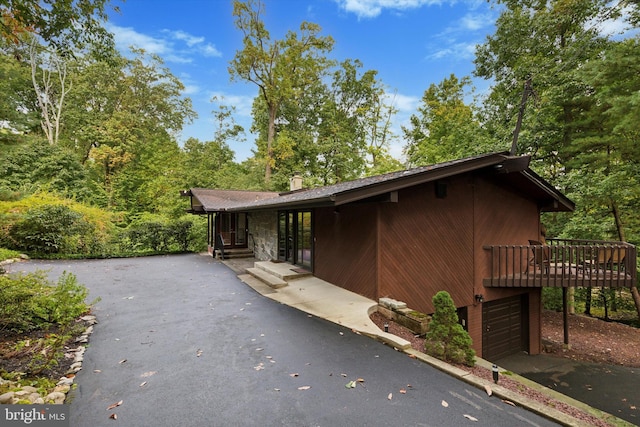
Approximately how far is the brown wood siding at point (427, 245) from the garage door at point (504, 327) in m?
1.07

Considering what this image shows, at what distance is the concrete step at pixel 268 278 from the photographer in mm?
7597

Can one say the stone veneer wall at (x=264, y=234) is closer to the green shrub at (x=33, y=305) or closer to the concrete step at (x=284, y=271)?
the concrete step at (x=284, y=271)

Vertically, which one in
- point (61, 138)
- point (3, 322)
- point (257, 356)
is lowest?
point (257, 356)

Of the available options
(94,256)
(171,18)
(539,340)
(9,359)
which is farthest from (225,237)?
(539,340)

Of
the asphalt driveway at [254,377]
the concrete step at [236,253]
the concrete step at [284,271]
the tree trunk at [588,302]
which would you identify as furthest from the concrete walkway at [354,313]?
the tree trunk at [588,302]

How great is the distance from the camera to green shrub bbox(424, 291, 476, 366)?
12.7 ft

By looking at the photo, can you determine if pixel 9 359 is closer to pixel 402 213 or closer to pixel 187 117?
pixel 402 213

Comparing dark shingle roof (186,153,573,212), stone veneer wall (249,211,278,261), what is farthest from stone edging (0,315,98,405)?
stone veneer wall (249,211,278,261)

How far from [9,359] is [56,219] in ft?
36.9

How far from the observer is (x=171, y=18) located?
12.4 metres

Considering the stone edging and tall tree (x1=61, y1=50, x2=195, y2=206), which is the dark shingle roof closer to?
the stone edging

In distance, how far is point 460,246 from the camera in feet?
23.4

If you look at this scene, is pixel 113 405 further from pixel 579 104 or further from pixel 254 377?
pixel 579 104

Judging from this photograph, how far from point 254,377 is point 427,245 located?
483 centimetres
